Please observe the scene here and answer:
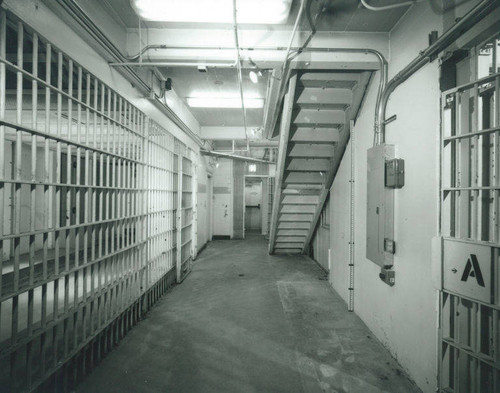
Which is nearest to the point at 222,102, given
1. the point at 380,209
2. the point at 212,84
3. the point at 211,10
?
the point at 212,84

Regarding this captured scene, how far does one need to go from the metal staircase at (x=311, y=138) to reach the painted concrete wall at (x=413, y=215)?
0.50m

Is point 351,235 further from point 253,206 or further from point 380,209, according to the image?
point 253,206

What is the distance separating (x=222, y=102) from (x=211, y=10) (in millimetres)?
3028

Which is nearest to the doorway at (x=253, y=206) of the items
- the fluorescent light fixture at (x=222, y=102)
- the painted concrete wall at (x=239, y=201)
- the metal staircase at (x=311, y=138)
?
the painted concrete wall at (x=239, y=201)

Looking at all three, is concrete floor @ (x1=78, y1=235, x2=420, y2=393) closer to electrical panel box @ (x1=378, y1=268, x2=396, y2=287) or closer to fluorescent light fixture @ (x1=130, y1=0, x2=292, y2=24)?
electrical panel box @ (x1=378, y1=268, x2=396, y2=287)

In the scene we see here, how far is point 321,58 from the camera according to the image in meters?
3.32

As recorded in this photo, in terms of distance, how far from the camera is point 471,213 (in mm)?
2158

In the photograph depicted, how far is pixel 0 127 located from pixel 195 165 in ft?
17.5

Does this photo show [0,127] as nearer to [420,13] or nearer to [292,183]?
[420,13]

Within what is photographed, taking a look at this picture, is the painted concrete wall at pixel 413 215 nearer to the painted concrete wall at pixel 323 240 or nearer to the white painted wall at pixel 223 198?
the painted concrete wall at pixel 323 240

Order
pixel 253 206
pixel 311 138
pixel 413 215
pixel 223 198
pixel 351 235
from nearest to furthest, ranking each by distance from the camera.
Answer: pixel 413 215
pixel 351 235
pixel 311 138
pixel 223 198
pixel 253 206

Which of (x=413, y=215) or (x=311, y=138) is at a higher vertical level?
(x=311, y=138)

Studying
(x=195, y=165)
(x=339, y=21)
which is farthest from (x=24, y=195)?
(x=339, y=21)

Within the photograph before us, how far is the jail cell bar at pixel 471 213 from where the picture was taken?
6.27 feet
